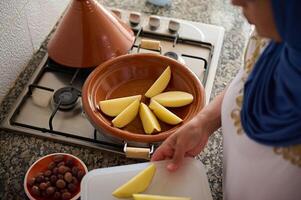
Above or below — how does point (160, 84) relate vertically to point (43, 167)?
above

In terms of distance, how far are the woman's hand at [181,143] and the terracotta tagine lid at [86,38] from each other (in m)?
0.32

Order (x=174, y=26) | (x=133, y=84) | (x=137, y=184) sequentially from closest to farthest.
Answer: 1. (x=137, y=184)
2. (x=133, y=84)
3. (x=174, y=26)

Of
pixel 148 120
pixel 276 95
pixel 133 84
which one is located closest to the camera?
pixel 276 95

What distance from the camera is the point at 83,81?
0.96 meters

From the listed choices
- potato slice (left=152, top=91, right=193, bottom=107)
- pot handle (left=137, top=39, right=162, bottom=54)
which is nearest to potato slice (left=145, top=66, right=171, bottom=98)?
potato slice (left=152, top=91, right=193, bottom=107)

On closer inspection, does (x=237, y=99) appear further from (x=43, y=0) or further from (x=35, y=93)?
(x=43, y=0)

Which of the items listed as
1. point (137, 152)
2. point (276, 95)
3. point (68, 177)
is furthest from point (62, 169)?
point (276, 95)

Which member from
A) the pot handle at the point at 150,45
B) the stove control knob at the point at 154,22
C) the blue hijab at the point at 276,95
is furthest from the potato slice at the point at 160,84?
the blue hijab at the point at 276,95

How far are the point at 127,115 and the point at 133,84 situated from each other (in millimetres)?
129

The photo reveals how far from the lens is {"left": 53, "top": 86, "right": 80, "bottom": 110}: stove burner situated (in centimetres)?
88

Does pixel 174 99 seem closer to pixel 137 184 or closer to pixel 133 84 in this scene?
pixel 133 84

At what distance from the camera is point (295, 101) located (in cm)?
50

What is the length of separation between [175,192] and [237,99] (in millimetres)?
210

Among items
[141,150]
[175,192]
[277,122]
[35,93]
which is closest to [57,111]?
[35,93]
